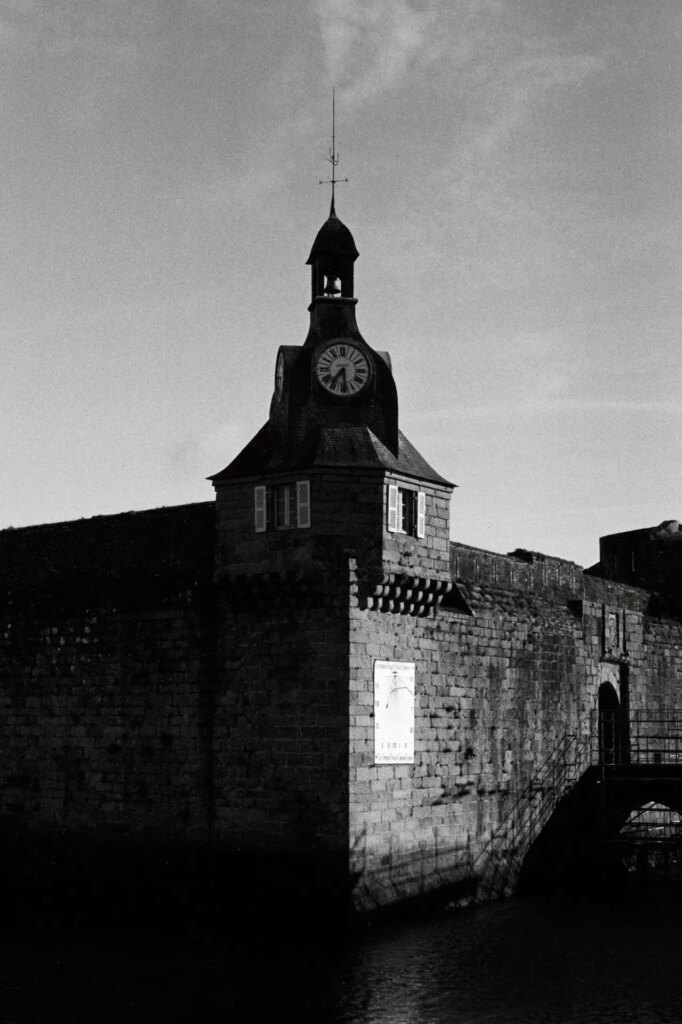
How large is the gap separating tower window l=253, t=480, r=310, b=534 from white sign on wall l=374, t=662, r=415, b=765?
124 inches

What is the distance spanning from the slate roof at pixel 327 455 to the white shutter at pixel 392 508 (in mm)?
353

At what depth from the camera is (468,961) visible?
21812 millimetres

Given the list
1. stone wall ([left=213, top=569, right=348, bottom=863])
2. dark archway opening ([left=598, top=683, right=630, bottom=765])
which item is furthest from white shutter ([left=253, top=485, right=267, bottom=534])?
dark archway opening ([left=598, top=683, right=630, bottom=765])

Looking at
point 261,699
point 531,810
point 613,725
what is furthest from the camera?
point 613,725

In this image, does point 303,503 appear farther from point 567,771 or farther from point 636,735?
point 636,735

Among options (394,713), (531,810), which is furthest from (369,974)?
(531,810)

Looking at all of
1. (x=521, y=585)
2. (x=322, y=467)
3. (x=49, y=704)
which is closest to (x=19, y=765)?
(x=49, y=704)

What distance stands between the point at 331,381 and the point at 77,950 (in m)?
11.6

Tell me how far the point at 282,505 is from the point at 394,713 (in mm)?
4538

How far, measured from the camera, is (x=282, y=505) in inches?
984

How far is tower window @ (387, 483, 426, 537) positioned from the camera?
2503 centimetres

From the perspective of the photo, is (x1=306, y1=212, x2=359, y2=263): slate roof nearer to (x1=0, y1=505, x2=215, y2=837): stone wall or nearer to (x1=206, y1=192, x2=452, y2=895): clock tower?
(x1=206, y1=192, x2=452, y2=895): clock tower

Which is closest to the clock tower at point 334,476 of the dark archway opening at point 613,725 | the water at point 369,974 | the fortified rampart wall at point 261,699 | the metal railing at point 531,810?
the fortified rampart wall at point 261,699

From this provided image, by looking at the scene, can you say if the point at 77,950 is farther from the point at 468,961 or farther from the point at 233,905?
the point at 468,961
